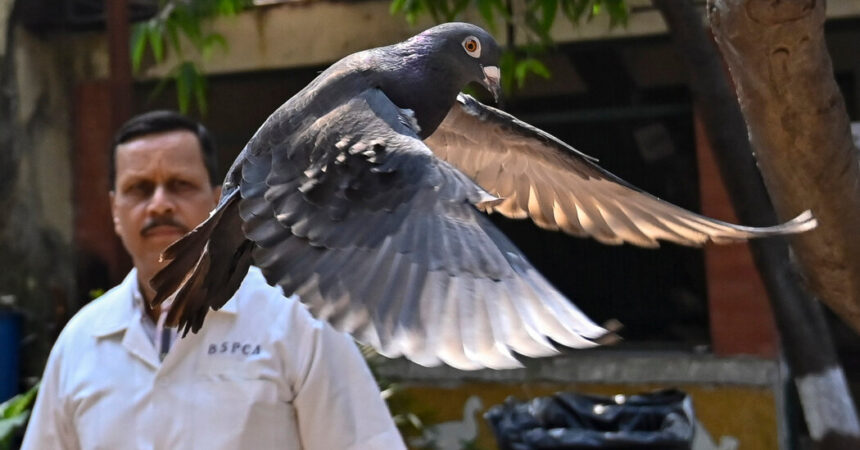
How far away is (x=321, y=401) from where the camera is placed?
7.36 feet

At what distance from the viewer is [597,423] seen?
143 inches

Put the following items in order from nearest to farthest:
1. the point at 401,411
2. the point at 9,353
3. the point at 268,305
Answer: the point at 268,305, the point at 401,411, the point at 9,353

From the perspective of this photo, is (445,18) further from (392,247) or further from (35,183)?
(35,183)

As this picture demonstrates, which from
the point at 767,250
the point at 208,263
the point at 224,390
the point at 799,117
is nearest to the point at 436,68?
the point at 208,263

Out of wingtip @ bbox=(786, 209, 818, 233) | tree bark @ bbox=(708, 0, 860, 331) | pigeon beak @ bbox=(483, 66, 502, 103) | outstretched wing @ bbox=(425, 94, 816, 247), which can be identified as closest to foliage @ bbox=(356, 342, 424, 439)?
outstretched wing @ bbox=(425, 94, 816, 247)

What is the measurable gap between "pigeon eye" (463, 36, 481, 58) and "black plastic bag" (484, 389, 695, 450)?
1.75 metres

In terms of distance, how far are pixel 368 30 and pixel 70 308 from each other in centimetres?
207

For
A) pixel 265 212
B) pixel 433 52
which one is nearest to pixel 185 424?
pixel 265 212

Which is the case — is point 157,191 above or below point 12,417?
above

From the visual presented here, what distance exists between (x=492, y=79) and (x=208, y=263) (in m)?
0.60

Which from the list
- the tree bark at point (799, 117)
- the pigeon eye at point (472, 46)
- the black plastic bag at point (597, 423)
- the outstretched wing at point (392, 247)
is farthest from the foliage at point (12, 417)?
the tree bark at point (799, 117)

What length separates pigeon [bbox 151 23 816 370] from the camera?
4.77 ft

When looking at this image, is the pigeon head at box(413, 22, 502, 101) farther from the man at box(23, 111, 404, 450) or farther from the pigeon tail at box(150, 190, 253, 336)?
the man at box(23, 111, 404, 450)

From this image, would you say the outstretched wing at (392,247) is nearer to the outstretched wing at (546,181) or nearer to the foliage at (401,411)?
the outstretched wing at (546,181)
